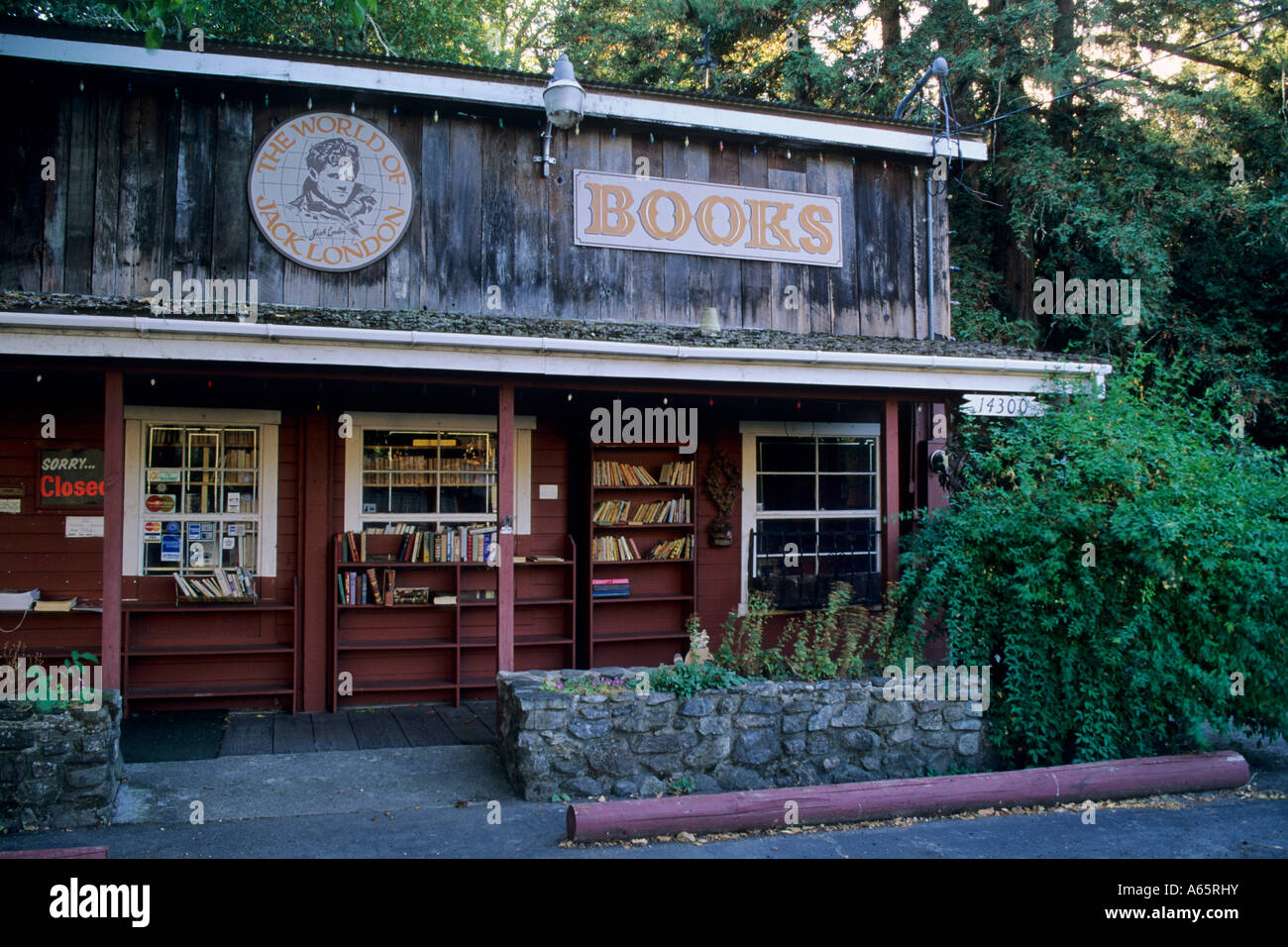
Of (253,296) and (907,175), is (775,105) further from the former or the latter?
(253,296)

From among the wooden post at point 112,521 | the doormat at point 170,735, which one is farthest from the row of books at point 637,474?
the wooden post at point 112,521

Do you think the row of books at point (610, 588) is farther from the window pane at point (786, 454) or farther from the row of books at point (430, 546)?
the window pane at point (786, 454)

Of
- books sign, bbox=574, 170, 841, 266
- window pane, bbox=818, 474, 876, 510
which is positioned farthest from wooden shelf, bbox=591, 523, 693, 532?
books sign, bbox=574, 170, 841, 266

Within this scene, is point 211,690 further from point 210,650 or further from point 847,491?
point 847,491

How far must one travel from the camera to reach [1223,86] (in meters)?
13.4

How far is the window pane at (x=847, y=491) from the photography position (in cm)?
973

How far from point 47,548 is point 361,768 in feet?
11.3

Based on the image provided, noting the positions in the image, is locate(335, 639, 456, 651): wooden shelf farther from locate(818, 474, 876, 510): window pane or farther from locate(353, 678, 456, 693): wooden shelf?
locate(818, 474, 876, 510): window pane

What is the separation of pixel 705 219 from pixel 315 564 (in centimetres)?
466

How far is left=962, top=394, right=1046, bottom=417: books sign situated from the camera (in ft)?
26.9

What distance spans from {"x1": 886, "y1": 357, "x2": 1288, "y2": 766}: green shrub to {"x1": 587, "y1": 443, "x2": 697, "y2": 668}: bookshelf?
2.69m

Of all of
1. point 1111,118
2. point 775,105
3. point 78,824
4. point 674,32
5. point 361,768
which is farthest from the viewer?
point 674,32
